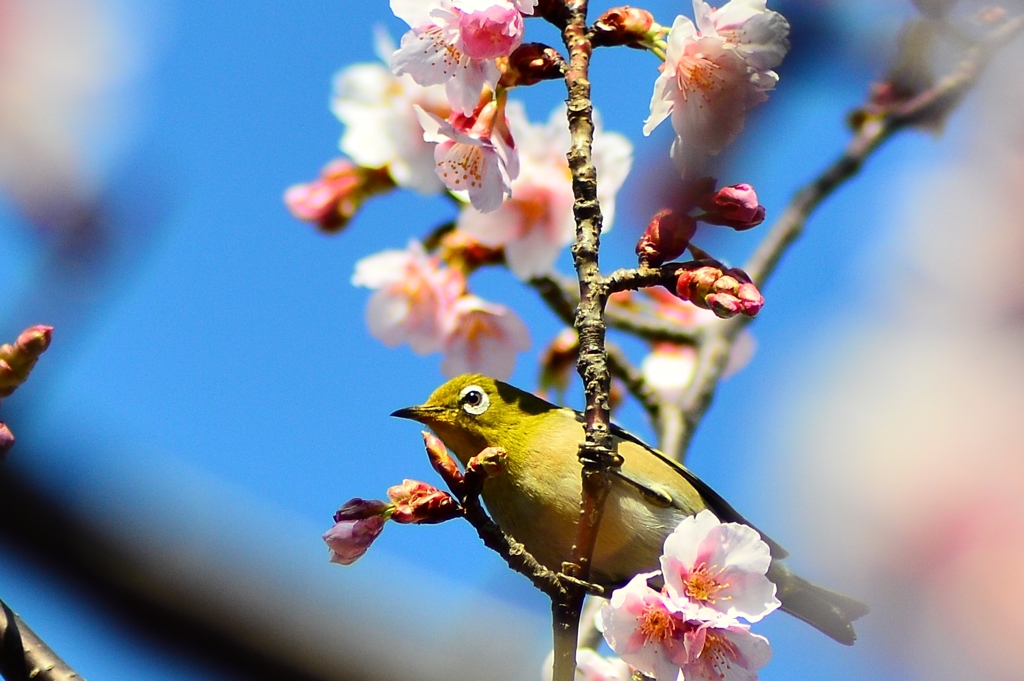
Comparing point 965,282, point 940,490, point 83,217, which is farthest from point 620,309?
point 83,217

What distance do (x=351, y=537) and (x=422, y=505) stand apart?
15cm

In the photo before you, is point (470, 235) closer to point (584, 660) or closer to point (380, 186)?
point (380, 186)

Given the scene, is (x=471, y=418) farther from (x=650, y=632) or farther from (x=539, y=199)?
(x=650, y=632)

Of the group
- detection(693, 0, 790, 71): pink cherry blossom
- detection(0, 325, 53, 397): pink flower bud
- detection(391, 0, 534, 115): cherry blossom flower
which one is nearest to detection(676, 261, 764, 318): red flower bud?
detection(693, 0, 790, 71): pink cherry blossom

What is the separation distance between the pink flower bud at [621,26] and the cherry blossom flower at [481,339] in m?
1.47

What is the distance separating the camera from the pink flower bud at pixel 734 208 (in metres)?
1.83

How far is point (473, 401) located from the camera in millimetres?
3203

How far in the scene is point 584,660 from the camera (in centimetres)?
256

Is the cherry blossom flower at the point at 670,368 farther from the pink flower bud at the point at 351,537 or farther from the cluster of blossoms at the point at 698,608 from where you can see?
the pink flower bud at the point at 351,537

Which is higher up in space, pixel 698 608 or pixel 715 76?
pixel 715 76

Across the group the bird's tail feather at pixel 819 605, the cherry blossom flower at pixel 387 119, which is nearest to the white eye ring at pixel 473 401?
the cherry blossom flower at pixel 387 119

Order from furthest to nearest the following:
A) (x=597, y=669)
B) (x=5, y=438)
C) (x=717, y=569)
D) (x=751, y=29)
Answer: (x=597, y=669), (x=751, y=29), (x=717, y=569), (x=5, y=438)

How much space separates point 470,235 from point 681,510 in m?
1.16

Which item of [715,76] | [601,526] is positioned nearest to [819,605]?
[601,526]
